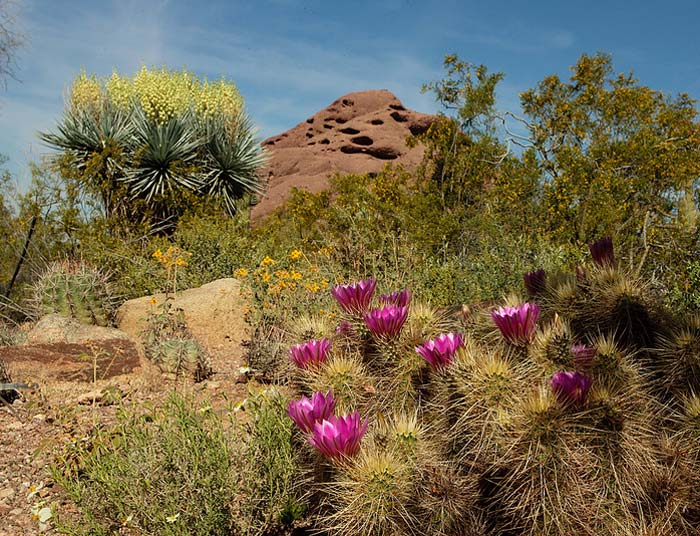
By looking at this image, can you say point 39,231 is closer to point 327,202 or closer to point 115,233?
point 115,233

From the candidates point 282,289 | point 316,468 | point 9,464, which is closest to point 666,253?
point 282,289

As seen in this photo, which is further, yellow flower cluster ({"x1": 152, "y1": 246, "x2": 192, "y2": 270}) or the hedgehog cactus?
yellow flower cluster ({"x1": 152, "y1": 246, "x2": 192, "y2": 270})

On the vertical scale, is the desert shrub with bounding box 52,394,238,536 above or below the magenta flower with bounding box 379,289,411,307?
below

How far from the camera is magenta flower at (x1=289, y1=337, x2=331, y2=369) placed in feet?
8.52

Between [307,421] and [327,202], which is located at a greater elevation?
[327,202]

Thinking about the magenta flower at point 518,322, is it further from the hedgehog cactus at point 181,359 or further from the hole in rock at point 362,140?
the hole in rock at point 362,140

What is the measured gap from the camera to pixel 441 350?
2.25 metres

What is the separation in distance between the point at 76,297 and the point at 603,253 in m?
5.88

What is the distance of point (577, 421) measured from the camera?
81.0 inches

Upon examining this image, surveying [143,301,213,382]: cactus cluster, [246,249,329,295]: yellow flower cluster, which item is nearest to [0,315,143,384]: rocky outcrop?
[143,301,213,382]: cactus cluster

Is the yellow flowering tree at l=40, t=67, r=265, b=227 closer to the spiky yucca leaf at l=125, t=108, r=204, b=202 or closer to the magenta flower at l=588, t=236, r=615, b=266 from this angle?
the spiky yucca leaf at l=125, t=108, r=204, b=202

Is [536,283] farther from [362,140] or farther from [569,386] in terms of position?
[362,140]

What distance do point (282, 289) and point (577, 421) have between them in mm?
4495

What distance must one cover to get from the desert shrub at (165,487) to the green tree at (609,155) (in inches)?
199
